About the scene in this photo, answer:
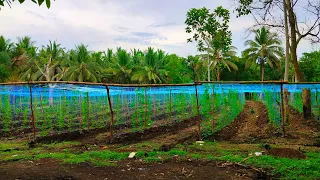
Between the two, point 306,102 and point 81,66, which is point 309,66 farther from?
point 306,102

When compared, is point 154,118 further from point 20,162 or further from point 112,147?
point 20,162

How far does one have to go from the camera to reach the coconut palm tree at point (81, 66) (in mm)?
34375

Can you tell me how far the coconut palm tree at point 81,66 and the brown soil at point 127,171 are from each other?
28.3 metres

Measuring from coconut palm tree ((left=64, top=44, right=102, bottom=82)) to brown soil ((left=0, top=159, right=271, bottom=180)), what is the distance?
1114 inches

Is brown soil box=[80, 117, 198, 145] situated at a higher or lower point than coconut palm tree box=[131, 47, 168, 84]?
lower

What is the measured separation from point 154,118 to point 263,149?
7280mm

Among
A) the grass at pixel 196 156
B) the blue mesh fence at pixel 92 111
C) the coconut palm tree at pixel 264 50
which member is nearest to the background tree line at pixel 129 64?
the coconut palm tree at pixel 264 50

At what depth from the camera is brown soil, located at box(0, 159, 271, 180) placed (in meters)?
5.63

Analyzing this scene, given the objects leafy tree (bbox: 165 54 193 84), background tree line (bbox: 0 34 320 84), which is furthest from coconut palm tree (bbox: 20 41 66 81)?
leafy tree (bbox: 165 54 193 84)

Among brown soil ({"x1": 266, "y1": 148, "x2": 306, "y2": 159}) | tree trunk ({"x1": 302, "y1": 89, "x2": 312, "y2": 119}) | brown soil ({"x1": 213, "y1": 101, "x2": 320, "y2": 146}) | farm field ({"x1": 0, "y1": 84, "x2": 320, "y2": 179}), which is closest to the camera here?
farm field ({"x1": 0, "y1": 84, "x2": 320, "y2": 179})

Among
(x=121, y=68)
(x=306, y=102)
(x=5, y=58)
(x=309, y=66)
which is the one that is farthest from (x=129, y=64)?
(x=306, y=102)

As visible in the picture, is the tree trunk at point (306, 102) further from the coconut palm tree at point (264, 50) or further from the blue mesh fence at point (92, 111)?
the coconut palm tree at point (264, 50)

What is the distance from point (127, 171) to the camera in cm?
608

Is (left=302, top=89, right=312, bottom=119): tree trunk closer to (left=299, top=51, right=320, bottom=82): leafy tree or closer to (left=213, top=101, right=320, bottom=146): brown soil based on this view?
(left=213, top=101, right=320, bottom=146): brown soil
